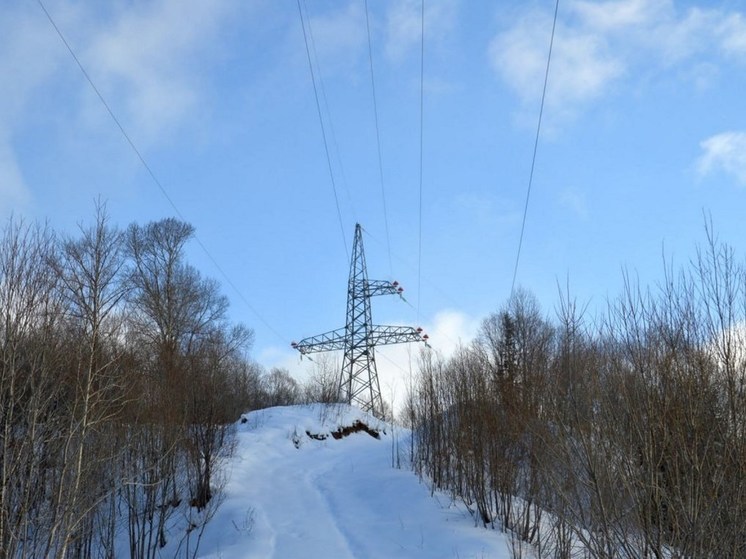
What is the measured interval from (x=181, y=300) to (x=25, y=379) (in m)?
21.9

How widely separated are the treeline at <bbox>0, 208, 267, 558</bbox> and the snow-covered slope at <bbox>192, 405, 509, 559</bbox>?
1021mm

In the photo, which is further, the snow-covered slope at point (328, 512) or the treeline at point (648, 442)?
the snow-covered slope at point (328, 512)

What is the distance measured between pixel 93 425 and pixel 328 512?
19.2 feet

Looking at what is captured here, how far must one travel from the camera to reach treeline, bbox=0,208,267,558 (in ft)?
26.4

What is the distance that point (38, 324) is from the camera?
8594 millimetres

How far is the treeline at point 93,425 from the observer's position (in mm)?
8047

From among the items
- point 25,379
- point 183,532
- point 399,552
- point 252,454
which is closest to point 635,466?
point 399,552

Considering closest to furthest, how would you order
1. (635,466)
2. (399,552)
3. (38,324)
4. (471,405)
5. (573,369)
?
(635,466), (573,369), (38,324), (399,552), (471,405)

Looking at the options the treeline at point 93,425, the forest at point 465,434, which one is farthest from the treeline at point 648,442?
the treeline at point 93,425

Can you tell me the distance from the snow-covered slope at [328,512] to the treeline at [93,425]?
102 cm

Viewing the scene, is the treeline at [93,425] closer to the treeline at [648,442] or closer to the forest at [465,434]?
the forest at [465,434]

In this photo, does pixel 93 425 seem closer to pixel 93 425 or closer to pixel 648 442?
pixel 93 425

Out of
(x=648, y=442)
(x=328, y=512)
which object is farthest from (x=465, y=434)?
(x=648, y=442)

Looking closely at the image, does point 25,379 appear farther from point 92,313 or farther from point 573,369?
point 573,369
